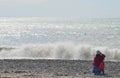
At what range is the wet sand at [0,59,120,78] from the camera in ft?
69.1

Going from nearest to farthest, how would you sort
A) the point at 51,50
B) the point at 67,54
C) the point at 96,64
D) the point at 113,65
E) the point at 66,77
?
the point at 66,77 < the point at 96,64 < the point at 113,65 < the point at 67,54 < the point at 51,50

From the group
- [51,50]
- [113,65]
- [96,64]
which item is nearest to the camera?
[96,64]

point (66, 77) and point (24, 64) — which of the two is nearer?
point (66, 77)

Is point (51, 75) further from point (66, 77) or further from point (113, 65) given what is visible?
point (113, 65)

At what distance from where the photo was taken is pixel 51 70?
23.7 m

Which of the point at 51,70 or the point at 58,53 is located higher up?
the point at 58,53

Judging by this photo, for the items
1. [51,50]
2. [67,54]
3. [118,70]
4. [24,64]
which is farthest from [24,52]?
[118,70]

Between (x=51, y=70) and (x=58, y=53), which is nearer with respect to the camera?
(x=51, y=70)

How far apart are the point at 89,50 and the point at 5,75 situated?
725 inches

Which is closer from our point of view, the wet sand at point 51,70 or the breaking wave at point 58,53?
the wet sand at point 51,70

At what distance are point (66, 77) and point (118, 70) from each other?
14.9ft

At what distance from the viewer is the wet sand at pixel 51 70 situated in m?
21.1

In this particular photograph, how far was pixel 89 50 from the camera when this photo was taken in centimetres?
3831

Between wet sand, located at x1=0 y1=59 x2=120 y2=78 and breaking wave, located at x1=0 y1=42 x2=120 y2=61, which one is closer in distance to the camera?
wet sand, located at x1=0 y1=59 x2=120 y2=78
